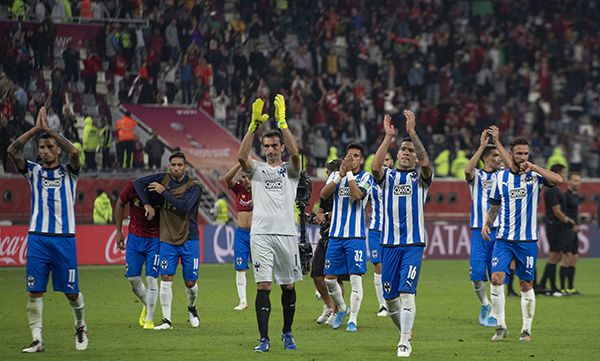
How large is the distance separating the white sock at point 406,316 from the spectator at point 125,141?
21.1 metres

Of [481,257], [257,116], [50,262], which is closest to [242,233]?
[481,257]

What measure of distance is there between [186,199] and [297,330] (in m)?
2.47

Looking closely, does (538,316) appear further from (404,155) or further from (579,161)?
(579,161)

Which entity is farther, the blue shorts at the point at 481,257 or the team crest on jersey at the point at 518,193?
the blue shorts at the point at 481,257

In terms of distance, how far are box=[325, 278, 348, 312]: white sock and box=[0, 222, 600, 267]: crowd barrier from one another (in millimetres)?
13417

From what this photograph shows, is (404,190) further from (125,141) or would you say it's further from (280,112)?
(125,141)

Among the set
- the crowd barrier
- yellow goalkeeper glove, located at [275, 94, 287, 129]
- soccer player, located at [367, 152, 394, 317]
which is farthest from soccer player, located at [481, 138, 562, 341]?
the crowd barrier

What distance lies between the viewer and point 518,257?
15688 millimetres

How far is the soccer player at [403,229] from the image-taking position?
14.0 metres

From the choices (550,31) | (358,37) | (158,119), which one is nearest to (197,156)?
(158,119)

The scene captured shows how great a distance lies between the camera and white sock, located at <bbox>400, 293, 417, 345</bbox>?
1388 cm

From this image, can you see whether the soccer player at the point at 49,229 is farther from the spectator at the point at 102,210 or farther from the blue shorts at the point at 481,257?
the spectator at the point at 102,210

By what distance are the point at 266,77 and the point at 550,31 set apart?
15.2 metres

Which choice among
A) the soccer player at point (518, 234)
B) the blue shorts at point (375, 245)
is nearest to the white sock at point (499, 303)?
the soccer player at point (518, 234)
